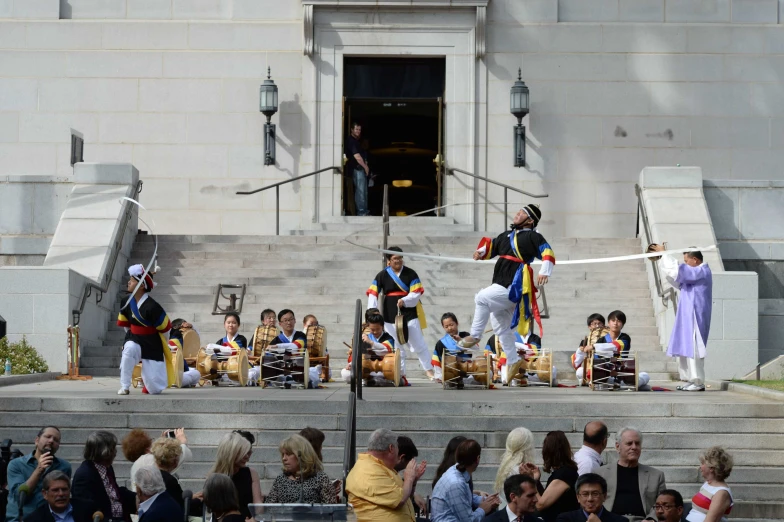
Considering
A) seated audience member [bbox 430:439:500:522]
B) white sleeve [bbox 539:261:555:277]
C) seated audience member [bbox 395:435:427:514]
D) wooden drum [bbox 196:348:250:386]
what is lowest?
seated audience member [bbox 430:439:500:522]

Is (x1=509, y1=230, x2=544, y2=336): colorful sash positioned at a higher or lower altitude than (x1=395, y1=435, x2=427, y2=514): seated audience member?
higher

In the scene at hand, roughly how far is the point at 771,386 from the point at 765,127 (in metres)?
12.4

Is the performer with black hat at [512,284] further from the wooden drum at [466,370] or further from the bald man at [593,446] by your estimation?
the bald man at [593,446]

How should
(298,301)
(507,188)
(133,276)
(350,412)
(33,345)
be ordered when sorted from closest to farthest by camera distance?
(350,412), (133,276), (33,345), (298,301), (507,188)

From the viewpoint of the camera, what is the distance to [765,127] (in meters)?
27.6

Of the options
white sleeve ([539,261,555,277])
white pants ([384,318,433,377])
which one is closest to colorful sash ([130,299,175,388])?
white pants ([384,318,433,377])

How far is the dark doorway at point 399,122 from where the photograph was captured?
28.0m

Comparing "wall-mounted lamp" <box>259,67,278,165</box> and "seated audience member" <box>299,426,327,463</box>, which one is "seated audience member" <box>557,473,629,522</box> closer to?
"seated audience member" <box>299,426,327,463</box>

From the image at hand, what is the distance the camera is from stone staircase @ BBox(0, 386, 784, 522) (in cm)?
1336

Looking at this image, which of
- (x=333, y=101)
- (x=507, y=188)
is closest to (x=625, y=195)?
(x=507, y=188)

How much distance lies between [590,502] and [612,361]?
7860mm

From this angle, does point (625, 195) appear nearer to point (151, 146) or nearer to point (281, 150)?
point (281, 150)

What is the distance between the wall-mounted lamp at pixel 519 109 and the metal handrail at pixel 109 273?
7.21m

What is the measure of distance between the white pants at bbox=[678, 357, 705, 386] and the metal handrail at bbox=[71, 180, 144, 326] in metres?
7.99
